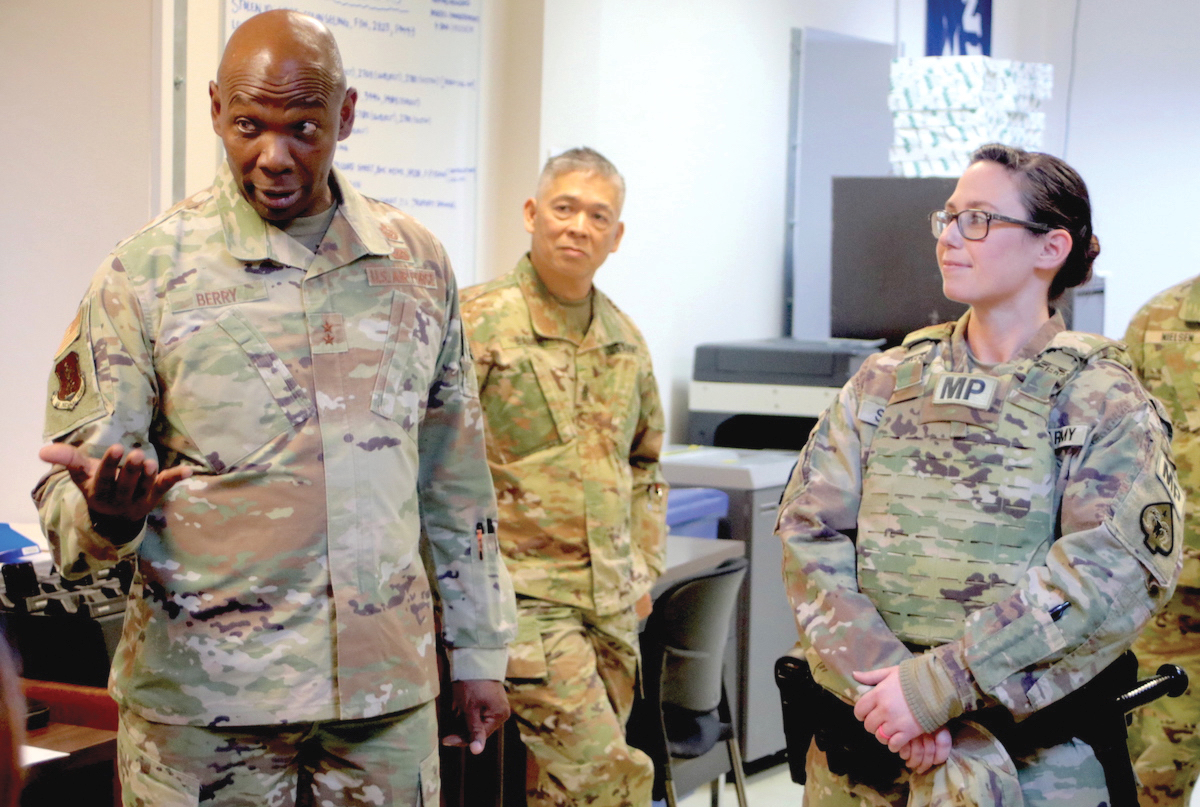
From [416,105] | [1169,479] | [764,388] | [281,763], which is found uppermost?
[416,105]

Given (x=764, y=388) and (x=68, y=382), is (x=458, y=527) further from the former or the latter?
(x=764, y=388)

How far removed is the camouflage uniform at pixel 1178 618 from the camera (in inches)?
105

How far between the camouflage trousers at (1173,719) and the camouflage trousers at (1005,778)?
1.02 m

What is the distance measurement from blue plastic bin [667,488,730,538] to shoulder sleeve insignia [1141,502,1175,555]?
1897mm

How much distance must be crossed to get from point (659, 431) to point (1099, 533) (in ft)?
4.24

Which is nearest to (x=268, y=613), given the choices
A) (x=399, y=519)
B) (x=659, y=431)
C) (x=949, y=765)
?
(x=399, y=519)

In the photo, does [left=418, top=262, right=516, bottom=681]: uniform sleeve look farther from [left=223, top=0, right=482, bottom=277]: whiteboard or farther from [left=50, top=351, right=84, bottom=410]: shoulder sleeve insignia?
[left=223, top=0, right=482, bottom=277]: whiteboard

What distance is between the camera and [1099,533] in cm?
173

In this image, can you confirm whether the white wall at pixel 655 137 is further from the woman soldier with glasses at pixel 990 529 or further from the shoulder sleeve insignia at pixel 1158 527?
the shoulder sleeve insignia at pixel 1158 527

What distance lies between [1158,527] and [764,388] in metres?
2.58

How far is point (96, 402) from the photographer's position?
150 centimetres

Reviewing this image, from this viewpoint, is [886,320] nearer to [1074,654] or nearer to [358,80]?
[358,80]

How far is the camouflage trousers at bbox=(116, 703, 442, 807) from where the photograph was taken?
60.5 inches

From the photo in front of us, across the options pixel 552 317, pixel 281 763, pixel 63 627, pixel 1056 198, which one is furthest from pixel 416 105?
pixel 281 763
